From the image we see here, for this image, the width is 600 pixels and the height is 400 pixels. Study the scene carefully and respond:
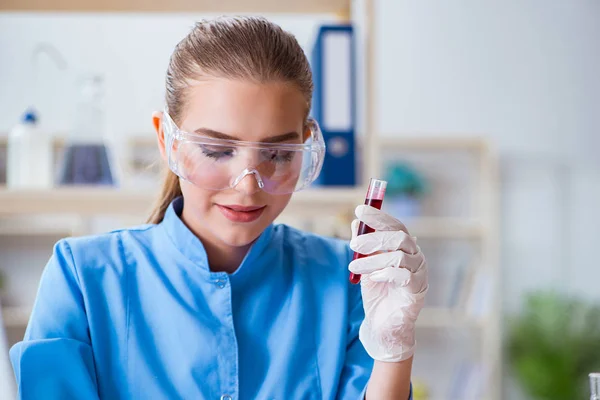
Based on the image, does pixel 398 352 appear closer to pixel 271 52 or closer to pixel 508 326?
pixel 271 52

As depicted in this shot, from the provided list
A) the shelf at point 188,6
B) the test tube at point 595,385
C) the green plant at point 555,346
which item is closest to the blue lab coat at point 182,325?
the test tube at point 595,385

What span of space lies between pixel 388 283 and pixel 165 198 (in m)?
0.46

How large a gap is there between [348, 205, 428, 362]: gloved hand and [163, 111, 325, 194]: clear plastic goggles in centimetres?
14

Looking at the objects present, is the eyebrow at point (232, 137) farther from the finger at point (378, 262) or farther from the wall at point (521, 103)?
the wall at point (521, 103)

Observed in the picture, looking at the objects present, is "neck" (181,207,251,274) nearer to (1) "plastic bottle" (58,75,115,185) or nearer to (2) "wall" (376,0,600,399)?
(1) "plastic bottle" (58,75,115,185)

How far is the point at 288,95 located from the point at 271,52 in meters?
0.07

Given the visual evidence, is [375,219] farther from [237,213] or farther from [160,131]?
[160,131]

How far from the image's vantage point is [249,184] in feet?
3.53

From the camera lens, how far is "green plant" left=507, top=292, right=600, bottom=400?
4.24m

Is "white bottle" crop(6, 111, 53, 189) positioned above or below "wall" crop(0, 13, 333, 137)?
below

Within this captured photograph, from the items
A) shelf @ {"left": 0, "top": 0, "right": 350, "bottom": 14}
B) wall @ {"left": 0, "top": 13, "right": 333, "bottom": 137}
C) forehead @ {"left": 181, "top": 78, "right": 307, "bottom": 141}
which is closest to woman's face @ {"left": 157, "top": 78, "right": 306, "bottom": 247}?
forehead @ {"left": 181, "top": 78, "right": 307, "bottom": 141}

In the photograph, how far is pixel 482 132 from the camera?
15.5 feet

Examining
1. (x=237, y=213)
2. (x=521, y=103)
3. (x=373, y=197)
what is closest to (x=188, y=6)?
(x=237, y=213)

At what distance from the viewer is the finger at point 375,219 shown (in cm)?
104
